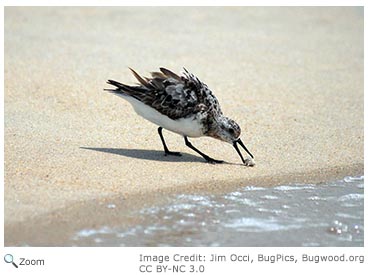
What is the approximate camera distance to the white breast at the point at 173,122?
21.4ft

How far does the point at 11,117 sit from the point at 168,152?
175 centimetres

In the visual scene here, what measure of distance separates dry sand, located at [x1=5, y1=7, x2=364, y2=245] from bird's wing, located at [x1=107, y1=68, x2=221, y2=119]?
48 cm

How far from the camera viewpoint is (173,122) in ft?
21.4

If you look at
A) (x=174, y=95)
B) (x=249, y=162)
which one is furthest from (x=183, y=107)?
(x=249, y=162)

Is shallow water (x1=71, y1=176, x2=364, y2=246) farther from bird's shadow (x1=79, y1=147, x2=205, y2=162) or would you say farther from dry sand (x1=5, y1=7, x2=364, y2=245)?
bird's shadow (x1=79, y1=147, x2=205, y2=162)

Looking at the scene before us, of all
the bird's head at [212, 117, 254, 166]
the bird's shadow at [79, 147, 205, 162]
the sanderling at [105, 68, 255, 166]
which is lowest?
the bird's shadow at [79, 147, 205, 162]

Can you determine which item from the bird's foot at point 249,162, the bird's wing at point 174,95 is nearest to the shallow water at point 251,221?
the bird's foot at point 249,162

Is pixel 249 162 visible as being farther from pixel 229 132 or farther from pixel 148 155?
pixel 148 155

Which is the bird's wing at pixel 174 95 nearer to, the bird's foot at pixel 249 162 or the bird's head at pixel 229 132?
the bird's head at pixel 229 132

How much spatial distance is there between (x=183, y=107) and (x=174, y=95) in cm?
13

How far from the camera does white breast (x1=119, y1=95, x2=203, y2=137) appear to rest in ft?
21.4
